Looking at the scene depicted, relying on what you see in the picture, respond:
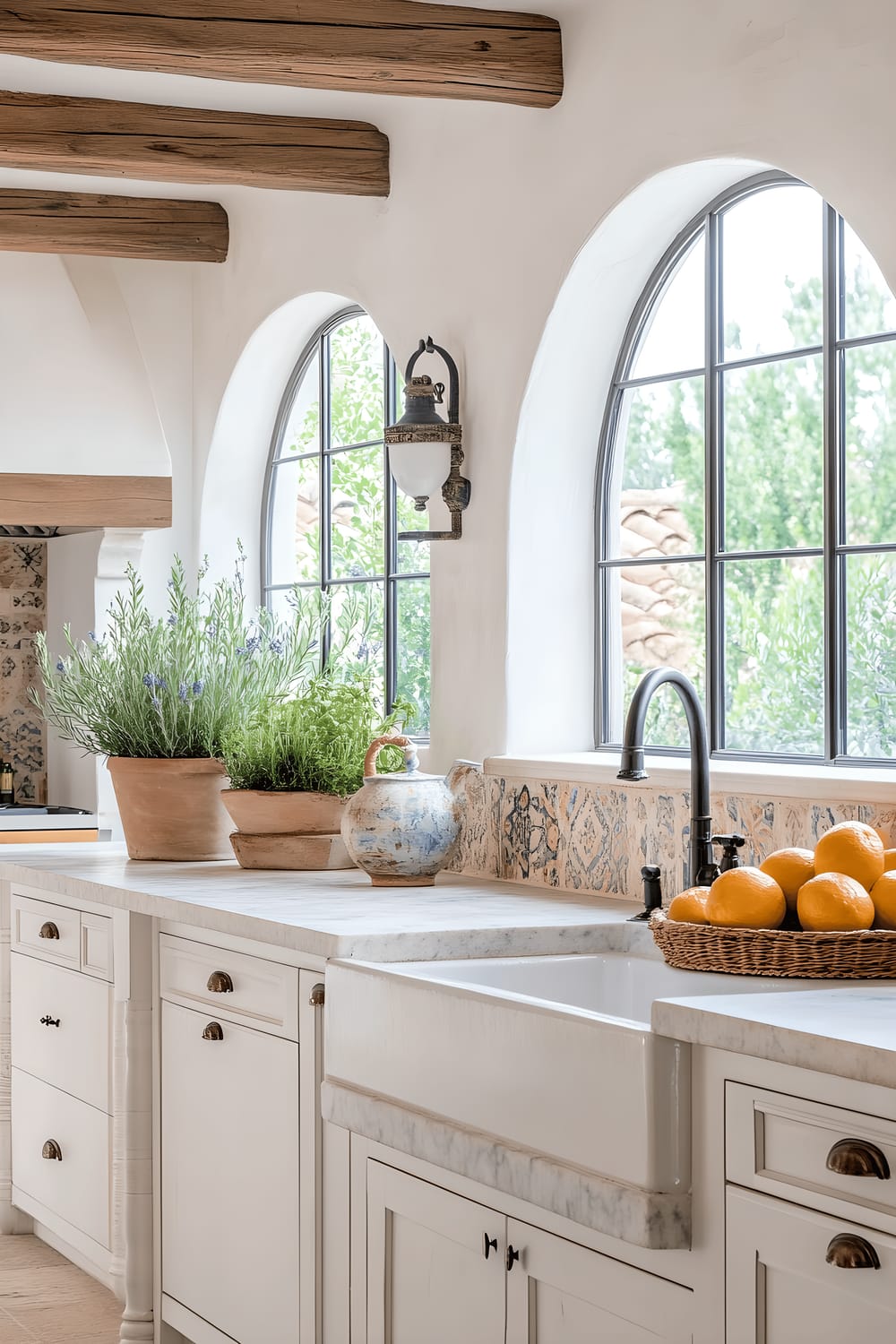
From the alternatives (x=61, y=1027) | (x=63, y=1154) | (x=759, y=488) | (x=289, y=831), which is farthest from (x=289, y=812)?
(x=759, y=488)

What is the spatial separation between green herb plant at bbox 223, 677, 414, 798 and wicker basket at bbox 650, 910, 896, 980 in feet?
5.00

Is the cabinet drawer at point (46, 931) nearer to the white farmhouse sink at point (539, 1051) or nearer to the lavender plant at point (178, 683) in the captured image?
the lavender plant at point (178, 683)

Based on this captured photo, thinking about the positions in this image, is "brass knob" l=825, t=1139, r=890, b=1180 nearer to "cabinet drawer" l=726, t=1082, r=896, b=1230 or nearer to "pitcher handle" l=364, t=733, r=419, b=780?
"cabinet drawer" l=726, t=1082, r=896, b=1230

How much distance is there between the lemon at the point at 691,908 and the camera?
237 cm

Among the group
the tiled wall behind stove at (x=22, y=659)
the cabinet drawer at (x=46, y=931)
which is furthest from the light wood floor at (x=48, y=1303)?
the tiled wall behind stove at (x=22, y=659)

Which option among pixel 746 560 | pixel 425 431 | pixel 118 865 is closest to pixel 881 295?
pixel 746 560

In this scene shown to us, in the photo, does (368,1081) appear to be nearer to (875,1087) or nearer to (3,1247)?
(875,1087)

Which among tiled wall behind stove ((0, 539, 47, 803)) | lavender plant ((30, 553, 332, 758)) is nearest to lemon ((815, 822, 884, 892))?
lavender plant ((30, 553, 332, 758))

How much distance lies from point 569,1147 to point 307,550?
334 centimetres

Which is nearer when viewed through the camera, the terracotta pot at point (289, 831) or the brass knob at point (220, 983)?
the brass knob at point (220, 983)

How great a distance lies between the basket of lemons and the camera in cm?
216

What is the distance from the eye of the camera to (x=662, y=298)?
3.52 metres

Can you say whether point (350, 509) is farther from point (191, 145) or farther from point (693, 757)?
point (693, 757)

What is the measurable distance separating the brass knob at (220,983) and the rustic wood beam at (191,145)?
2.05 m
